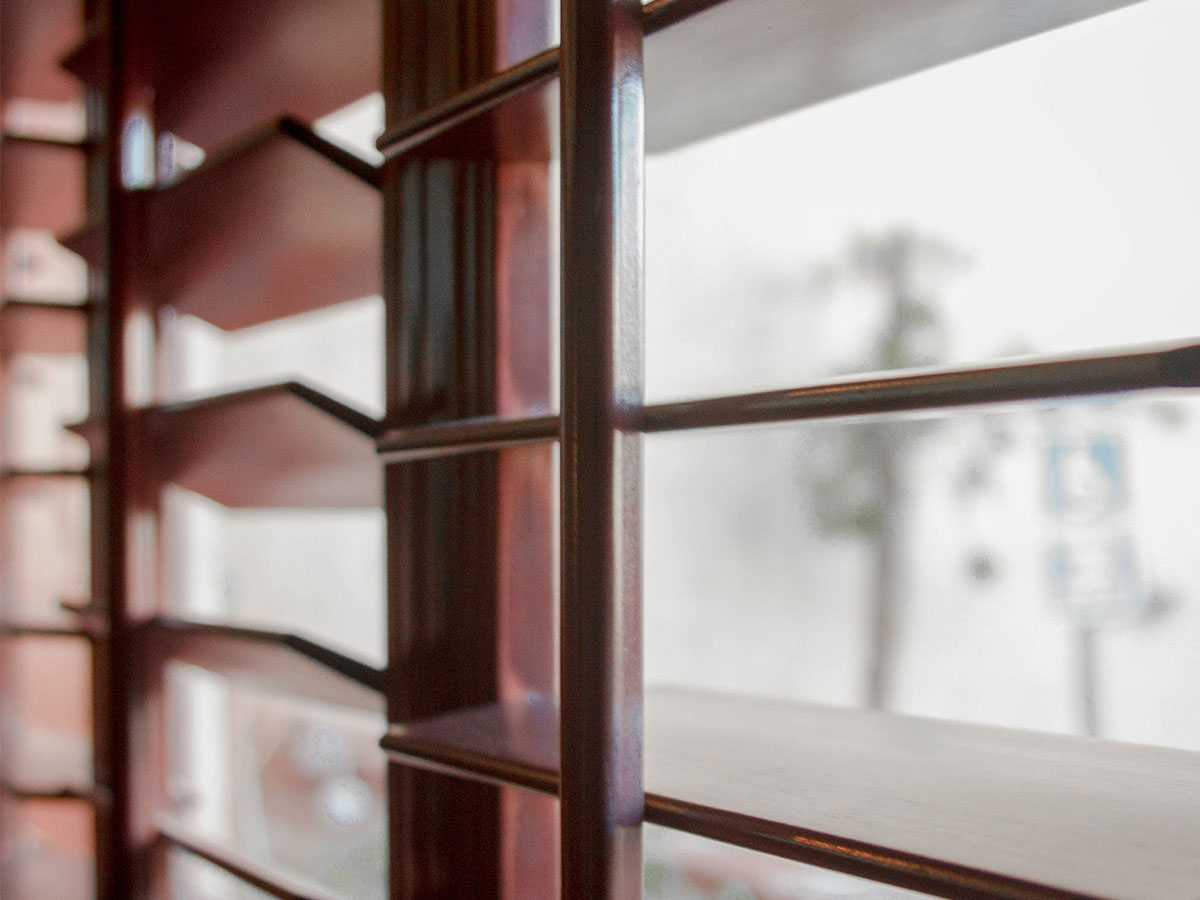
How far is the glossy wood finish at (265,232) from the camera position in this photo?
3.31 feet

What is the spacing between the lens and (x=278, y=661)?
101 centimetres

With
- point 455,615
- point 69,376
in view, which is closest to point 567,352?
point 455,615

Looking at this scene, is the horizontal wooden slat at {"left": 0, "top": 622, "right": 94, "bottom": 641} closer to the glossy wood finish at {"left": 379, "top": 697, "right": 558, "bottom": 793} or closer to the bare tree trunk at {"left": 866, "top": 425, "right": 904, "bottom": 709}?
the glossy wood finish at {"left": 379, "top": 697, "right": 558, "bottom": 793}

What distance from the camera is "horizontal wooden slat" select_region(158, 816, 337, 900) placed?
1.02 m

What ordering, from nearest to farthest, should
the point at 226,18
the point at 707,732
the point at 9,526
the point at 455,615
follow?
the point at 707,732
the point at 455,615
the point at 226,18
the point at 9,526

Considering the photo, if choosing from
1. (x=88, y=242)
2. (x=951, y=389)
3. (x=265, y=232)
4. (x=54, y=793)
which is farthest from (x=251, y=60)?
(x=54, y=793)

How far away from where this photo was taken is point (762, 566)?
1.46 m

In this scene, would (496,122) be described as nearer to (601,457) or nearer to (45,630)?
(601,457)

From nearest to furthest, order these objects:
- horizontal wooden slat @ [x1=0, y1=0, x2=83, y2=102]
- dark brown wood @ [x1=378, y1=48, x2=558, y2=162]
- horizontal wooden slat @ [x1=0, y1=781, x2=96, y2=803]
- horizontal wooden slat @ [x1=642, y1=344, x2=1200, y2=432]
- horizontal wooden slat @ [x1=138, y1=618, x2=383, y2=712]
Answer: horizontal wooden slat @ [x1=642, y1=344, x2=1200, y2=432], dark brown wood @ [x1=378, y1=48, x2=558, y2=162], horizontal wooden slat @ [x1=138, y1=618, x2=383, y2=712], horizontal wooden slat @ [x1=0, y1=781, x2=96, y2=803], horizontal wooden slat @ [x1=0, y1=0, x2=83, y2=102]

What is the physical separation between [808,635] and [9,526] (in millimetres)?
1575

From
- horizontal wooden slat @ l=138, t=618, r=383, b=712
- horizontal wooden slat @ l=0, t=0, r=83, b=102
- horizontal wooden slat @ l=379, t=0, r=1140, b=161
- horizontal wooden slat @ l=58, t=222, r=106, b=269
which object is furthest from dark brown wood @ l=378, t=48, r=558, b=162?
horizontal wooden slat @ l=0, t=0, r=83, b=102

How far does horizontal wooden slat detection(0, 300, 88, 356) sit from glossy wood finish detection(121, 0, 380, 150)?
36cm

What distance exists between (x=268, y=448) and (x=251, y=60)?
0.52 metres

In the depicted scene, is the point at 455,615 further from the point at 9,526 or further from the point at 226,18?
the point at 9,526
